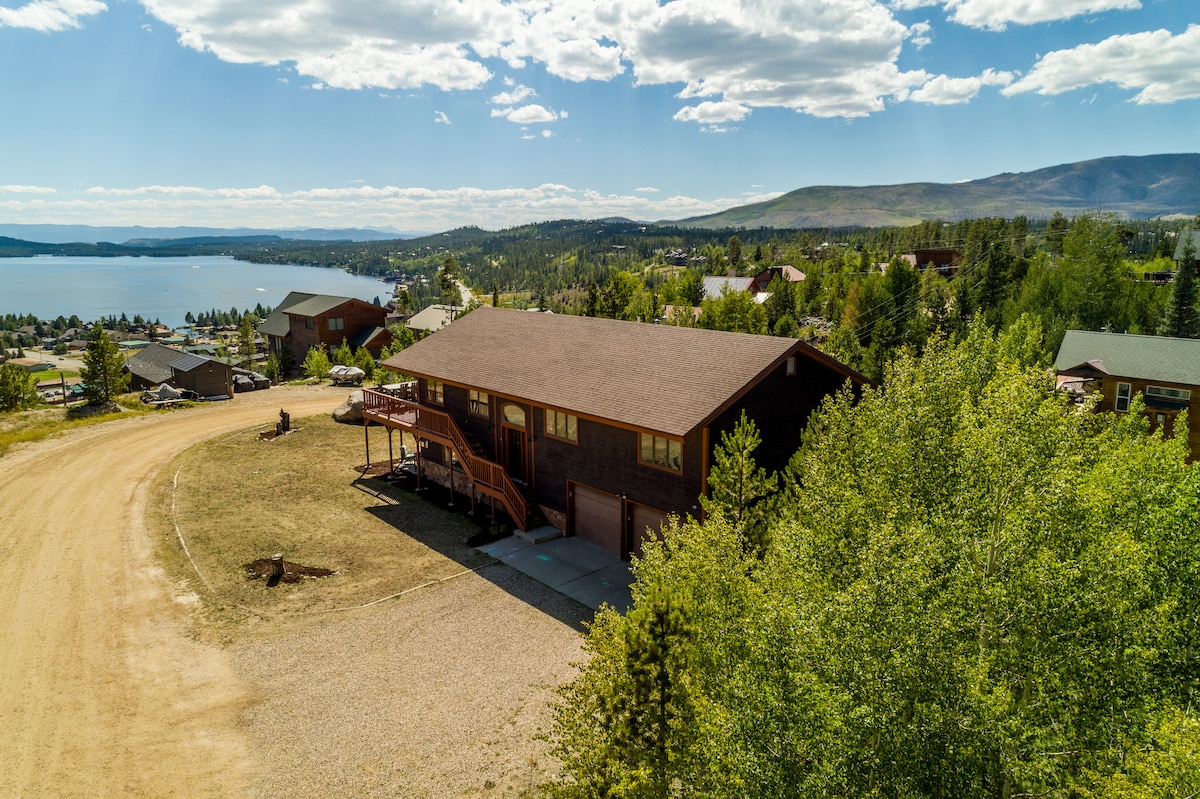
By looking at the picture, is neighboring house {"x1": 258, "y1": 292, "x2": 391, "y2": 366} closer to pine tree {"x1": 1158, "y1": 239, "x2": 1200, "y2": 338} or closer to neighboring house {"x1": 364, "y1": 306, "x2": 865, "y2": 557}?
neighboring house {"x1": 364, "y1": 306, "x2": 865, "y2": 557}

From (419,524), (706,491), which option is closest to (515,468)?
(419,524)

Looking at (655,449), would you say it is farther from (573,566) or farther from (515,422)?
(515,422)

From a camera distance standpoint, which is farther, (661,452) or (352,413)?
(352,413)

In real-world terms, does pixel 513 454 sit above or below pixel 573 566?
above

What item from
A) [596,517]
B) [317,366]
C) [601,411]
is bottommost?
[317,366]

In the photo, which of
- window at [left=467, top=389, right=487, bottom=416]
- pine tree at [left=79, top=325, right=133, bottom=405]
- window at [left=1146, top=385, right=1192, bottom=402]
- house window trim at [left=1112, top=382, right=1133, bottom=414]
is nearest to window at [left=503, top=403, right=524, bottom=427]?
window at [left=467, top=389, right=487, bottom=416]

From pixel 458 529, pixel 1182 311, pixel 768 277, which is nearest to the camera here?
pixel 458 529

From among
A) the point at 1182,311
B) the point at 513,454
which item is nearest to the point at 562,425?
the point at 513,454

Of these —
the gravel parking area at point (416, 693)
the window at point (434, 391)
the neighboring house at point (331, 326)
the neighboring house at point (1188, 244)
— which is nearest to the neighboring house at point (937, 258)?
the neighboring house at point (1188, 244)
